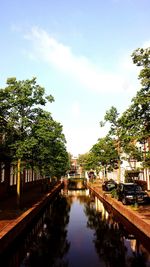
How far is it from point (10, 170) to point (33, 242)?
20338mm

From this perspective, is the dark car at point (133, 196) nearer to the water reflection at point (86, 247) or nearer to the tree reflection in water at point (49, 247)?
the water reflection at point (86, 247)

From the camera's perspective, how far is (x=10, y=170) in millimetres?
35781

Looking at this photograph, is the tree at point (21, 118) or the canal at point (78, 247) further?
the tree at point (21, 118)

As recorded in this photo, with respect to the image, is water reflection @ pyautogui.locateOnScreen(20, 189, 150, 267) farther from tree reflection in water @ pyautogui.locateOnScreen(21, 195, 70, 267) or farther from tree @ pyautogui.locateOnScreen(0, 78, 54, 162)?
tree @ pyautogui.locateOnScreen(0, 78, 54, 162)

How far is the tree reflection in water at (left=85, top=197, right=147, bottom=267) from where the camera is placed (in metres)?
12.5

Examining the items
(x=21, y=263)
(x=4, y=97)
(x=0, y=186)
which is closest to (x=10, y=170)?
(x=0, y=186)

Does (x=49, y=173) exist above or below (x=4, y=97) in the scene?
below

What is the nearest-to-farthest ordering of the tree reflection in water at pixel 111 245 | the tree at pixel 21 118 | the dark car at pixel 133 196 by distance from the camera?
the tree reflection in water at pixel 111 245, the tree at pixel 21 118, the dark car at pixel 133 196

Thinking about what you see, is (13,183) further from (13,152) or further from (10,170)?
(13,152)

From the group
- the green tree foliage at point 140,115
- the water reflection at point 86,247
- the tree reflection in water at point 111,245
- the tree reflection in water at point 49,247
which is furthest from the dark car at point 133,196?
the green tree foliage at point 140,115

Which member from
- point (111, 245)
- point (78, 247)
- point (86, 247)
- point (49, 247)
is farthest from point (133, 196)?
point (49, 247)

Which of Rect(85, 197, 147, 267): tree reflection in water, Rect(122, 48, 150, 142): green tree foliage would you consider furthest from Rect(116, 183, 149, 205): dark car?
Rect(122, 48, 150, 142): green tree foliage

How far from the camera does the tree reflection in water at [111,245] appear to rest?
1253cm

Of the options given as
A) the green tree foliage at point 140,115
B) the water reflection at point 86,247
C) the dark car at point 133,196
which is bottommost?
the water reflection at point 86,247
